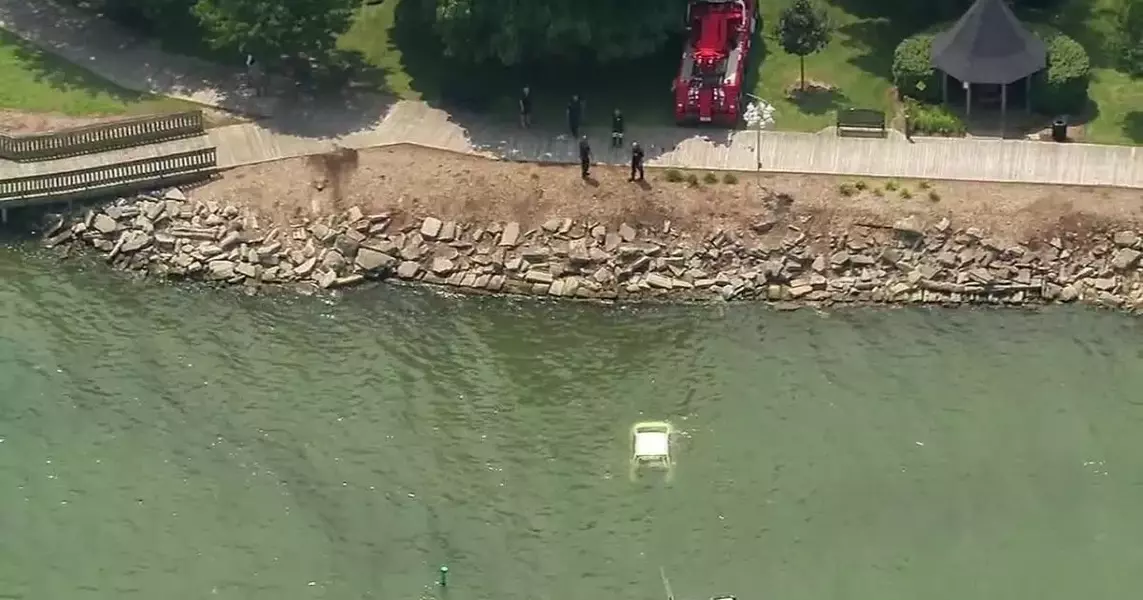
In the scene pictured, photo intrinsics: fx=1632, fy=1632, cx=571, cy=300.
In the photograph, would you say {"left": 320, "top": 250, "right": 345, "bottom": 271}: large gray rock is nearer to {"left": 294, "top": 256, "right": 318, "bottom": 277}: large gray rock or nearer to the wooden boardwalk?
{"left": 294, "top": 256, "right": 318, "bottom": 277}: large gray rock

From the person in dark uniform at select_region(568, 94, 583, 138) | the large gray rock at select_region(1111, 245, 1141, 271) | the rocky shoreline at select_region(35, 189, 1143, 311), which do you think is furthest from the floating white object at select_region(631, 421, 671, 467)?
the large gray rock at select_region(1111, 245, 1141, 271)

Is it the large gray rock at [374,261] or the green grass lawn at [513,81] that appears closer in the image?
the large gray rock at [374,261]

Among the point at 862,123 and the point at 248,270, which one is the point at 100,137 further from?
the point at 862,123

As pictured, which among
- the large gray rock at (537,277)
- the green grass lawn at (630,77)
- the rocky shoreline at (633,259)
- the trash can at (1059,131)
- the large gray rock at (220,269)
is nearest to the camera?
the rocky shoreline at (633,259)

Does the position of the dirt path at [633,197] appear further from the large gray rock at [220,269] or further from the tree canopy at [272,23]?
the tree canopy at [272,23]

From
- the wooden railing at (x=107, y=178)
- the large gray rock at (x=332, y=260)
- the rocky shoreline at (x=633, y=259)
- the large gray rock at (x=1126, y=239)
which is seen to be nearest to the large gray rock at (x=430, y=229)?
the rocky shoreline at (x=633, y=259)
